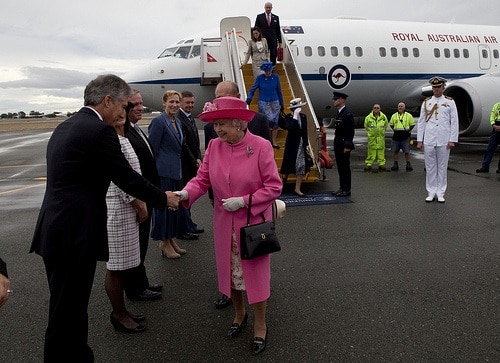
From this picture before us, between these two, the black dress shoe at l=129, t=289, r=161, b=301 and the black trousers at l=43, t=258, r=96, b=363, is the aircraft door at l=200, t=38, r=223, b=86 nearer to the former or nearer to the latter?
the black dress shoe at l=129, t=289, r=161, b=301

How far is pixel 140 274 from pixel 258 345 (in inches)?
54.1

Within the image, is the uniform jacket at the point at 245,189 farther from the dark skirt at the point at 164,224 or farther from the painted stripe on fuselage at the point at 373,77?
the painted stripe on fuselage at the point at 373,77

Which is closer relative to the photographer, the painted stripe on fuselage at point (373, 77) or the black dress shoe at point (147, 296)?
the black dress shoe at point (147, 296)

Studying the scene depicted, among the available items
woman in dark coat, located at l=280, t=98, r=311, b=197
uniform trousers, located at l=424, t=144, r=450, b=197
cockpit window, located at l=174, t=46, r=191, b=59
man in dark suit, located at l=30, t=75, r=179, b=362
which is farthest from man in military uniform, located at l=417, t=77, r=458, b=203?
cockpit window, located at l=174, t=46, r=191, b=59

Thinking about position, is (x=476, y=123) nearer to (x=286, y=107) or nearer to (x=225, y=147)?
(x=286, y=107)

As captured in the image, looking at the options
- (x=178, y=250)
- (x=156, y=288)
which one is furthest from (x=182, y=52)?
(x=156, y=288)

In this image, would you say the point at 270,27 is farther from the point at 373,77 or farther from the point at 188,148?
the point at 188,148

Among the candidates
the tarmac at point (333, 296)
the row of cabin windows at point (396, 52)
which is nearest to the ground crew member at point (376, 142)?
the row of cabin windows at point (396, 52)

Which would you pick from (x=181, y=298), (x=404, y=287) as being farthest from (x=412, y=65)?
(x=181, y=298)

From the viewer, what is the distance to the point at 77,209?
234 cm

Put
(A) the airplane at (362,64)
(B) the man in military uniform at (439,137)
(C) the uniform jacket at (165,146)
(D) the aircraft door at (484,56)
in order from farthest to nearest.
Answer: (D) the aircraft door at (484,56) < (A) the airplane at (362,64) < (B) the man in military uniform at (439,137) < (C) the uniform jacket at (165,146)

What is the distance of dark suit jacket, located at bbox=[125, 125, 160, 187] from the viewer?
351 cm

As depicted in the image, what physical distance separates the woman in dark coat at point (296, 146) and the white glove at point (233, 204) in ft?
16.3

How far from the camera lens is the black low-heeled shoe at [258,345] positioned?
113 inches
